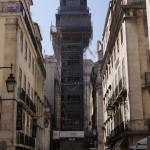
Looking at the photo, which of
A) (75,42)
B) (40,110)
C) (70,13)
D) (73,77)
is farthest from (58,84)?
(40,110)

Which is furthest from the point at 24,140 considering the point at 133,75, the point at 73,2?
the point at 73,2

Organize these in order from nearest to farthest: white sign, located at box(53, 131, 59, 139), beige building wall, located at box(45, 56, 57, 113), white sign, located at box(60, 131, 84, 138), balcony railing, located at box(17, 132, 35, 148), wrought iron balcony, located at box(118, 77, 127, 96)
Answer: balcony railing, located at box(17, 132, 35, 148)
wrought iron balcony, located at box(118, 77, 127, 96)
white sign, located at box(53, 131, 59, 139)
white sign, located at box(60, 131, 84, 138)
beige building wall, located at box(45, 56, 57, 113)

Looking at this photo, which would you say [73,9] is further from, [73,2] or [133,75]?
[133,75]

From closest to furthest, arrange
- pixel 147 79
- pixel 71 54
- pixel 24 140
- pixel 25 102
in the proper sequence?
pixel 147 79 → pixel 25 102 → pixel 24 140 → pixel 71 54

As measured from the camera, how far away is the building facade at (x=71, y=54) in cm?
7025

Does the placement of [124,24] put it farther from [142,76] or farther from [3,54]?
[3,54]

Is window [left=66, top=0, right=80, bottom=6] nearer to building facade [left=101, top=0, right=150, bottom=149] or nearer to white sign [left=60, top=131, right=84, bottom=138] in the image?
white sign [left=60, top=131, right=84, bottom=138]

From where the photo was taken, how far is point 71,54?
246ft

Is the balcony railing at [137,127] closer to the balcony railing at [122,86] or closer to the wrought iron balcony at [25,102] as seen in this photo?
the balcony railing at [122,86]

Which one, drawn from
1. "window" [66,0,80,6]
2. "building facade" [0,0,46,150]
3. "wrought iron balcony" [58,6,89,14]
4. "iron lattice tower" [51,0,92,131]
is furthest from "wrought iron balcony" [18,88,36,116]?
"window" [66,0,80,6]

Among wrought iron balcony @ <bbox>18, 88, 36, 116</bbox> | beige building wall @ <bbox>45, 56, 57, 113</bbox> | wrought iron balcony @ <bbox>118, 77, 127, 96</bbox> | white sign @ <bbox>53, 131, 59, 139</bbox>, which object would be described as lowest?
white sign @ <bbox>53, 131, 59, 139</bbox>

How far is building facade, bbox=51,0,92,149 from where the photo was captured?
230 feet

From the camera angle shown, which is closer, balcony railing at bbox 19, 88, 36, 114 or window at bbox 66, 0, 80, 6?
balcony railing at bbox 19, 88, 36, 114

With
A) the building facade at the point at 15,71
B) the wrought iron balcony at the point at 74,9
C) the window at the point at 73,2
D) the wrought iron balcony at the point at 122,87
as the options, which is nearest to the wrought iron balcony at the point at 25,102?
the building facade at the point at 15,71
